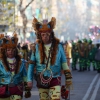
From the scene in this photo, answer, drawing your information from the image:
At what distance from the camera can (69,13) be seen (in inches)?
5925

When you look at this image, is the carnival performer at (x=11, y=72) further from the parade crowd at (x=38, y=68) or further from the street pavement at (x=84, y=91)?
the street pavement at (x=84, y=91)

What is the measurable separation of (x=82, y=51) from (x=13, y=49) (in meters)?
22.0

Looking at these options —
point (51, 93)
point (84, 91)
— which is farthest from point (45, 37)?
point (84, 91)

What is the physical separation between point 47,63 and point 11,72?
0.65 m

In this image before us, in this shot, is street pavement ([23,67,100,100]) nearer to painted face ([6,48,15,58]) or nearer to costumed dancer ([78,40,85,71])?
painted face ([6,48,15,58])

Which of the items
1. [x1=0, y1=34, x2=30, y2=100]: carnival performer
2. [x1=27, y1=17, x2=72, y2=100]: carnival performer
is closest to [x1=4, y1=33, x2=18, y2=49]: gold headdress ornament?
[x1=0, y1=34, x2=30, y2=100]: carnival performer

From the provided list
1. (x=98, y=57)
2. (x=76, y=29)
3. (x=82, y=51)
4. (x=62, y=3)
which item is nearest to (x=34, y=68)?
(x=98, y=57)

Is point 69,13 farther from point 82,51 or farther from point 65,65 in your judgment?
point 65,65

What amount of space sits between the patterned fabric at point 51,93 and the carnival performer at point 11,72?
0.90 ft

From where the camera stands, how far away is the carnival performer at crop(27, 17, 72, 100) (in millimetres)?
9852

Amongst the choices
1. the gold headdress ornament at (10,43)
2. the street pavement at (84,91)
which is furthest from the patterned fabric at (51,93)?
the street pavement at (84,91)

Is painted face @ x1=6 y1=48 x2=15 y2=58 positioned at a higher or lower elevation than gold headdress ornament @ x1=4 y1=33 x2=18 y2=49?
lower

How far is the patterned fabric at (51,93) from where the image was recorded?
31.9ft

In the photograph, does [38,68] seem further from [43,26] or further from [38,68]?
[43,26]
